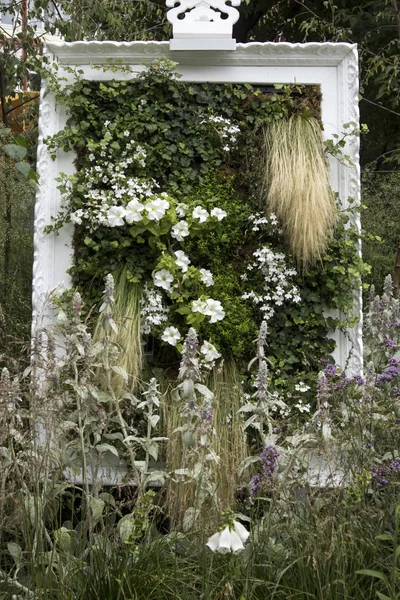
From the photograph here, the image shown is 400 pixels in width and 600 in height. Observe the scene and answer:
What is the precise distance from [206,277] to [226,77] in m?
1.08

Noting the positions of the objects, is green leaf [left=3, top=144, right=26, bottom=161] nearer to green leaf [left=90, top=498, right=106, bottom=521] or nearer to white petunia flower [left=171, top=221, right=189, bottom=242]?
white petunia flower [left=171, top=221, right=189, bottom=242]

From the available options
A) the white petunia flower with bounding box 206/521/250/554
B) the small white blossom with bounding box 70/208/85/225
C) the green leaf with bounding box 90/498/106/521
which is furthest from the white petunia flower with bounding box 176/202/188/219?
the white petunia flower with bounding box 206/521/250/554

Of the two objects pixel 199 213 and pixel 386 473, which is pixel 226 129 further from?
pixel 386 473

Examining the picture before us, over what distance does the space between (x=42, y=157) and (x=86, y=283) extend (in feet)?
2.34

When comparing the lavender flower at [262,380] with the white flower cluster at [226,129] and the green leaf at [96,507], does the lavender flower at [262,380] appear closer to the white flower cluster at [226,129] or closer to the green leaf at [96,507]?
the green leaf at [96,507]

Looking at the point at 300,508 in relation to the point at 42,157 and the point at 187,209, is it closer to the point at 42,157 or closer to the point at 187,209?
the point at 187,209

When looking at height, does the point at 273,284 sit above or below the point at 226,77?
below

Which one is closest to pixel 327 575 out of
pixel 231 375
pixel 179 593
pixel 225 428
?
pixel 179 593

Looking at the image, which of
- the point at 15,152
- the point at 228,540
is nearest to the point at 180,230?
the point at 15,152

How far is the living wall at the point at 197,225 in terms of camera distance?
4008mm

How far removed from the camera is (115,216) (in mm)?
4008

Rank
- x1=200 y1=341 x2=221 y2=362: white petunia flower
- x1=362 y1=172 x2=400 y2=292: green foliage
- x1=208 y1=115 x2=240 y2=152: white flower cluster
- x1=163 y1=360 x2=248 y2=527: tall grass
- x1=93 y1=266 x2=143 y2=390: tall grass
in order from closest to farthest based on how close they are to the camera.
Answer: x1=163 y1=360 x2=248 y2=527: tall grass
x1=200 y1=341 x2=221 y2=362: white petunia flower
x1=93 y1=266 x2=143 y2=390: tall grass
x1=208 y1=115 x2=240 y2=152: white flower cluster
x1=362 y1=172 x2=400 y2=292: green foliage

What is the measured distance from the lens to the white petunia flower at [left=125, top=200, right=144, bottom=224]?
13.1ft

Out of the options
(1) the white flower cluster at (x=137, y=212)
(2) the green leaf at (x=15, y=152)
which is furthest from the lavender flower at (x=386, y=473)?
(2) the green leaf at (x=15, y=152)
